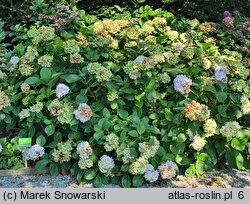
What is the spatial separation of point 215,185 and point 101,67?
4.03 feet

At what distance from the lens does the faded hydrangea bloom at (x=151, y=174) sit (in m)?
3.17

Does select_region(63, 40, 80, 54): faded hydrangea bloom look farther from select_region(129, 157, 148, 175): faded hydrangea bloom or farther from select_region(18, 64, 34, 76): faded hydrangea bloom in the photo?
select_region(129, 157, 148, 175): faded hydrangea bloom

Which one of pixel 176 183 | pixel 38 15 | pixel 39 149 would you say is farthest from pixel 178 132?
pixel 38 15

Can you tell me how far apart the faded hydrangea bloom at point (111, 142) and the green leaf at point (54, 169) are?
0.46 m

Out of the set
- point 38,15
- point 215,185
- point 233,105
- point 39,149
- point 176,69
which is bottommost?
point 215,185

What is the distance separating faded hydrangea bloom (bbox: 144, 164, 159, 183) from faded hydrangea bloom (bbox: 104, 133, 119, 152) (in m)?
0.28

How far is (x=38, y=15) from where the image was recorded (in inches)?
196

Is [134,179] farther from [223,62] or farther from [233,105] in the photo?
[223,62]

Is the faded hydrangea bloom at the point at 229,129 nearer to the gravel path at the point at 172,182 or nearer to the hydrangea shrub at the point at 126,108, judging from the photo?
the hydrangea shrub at the point at 126,108

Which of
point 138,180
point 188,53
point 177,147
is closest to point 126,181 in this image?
point 138,180

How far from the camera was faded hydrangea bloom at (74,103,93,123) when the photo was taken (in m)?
3.30

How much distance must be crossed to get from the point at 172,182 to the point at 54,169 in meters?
0.90

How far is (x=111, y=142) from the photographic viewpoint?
320cm

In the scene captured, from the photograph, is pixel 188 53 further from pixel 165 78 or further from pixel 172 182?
pixel 172 182
